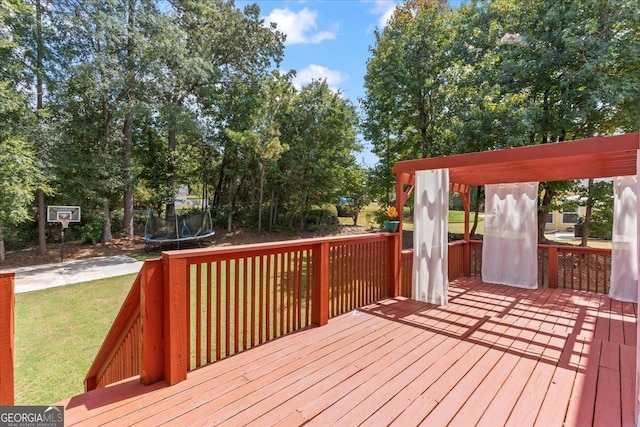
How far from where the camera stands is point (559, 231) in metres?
15.7

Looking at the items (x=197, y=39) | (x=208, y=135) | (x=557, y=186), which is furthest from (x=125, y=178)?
(x=557, y=186)

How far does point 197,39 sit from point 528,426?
44.9 feet

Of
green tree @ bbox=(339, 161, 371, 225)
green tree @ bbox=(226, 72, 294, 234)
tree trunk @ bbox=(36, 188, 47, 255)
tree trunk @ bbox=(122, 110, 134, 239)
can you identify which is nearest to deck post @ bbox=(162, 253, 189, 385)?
green tree @ bbox=(226, 72, 294, 234)

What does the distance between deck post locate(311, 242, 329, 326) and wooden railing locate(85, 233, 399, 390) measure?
0.03 feet

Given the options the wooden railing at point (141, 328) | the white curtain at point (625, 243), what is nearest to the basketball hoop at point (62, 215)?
the wooden railing at point (141, 328)

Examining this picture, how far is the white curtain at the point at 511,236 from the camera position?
5012 mm

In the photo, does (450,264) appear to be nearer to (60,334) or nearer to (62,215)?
(60,334)

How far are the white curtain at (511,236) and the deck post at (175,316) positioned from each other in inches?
207

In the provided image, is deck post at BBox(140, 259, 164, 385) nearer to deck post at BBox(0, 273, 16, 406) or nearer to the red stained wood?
the red stained wood

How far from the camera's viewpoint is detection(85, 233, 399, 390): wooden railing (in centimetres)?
199

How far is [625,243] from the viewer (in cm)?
429

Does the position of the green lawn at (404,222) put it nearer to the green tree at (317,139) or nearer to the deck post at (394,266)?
the green tree at (317,139)

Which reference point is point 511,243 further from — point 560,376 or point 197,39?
point 197,39

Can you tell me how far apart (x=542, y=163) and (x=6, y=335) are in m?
4.82
